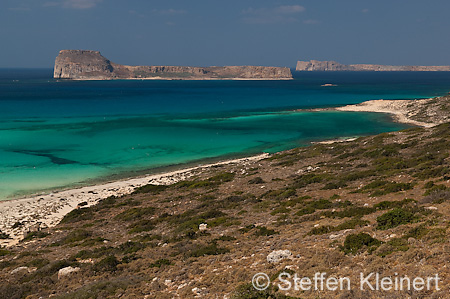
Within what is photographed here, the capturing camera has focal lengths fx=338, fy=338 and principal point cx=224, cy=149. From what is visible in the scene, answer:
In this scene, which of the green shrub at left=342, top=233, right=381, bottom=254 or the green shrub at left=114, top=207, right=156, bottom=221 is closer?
the green shrub at left=342, top=233, right=381, bottom=254

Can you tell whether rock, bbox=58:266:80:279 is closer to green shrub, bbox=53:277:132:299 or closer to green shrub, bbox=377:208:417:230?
green shrub, bbox=53:277:132:299

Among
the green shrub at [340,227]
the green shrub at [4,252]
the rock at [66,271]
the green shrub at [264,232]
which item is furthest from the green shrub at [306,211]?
the green shrub at [4,252]

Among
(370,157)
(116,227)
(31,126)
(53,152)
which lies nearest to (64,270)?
(116,227)

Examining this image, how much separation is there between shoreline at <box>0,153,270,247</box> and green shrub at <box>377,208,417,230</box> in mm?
26024

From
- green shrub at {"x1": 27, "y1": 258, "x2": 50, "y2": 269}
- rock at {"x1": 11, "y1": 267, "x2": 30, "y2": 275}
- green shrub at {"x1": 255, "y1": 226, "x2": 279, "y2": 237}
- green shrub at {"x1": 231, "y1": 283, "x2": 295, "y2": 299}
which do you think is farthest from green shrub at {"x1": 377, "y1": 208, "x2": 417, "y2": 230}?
rock at {"x1": 11, "y1": 267, "x2": 30, "y2": 275}

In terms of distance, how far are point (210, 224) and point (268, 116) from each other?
90.0 m

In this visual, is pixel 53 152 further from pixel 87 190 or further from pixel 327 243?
pixel 327 243

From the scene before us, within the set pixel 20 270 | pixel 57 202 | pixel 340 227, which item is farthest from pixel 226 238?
pixel 57 202

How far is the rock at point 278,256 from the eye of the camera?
15172 millimetres

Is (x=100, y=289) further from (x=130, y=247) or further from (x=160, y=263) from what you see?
(x=130, y=247)

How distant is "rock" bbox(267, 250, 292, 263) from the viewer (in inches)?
597
